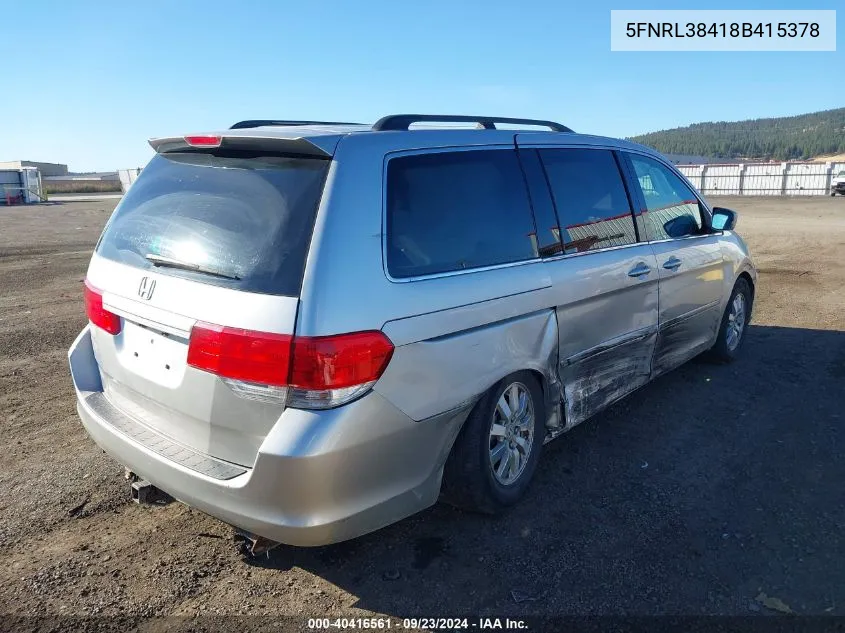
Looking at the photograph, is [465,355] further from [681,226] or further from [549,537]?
[681,226]

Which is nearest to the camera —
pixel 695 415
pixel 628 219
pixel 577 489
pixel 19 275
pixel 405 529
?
pixel 405 529

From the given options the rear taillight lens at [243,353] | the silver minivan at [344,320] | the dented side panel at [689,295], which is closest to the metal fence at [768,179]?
the dented side panel at [689,295]

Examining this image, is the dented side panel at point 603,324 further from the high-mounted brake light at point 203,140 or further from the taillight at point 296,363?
the high-mounted brake light at point 203,140

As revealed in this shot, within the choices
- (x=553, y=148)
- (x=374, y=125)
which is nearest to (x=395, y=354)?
(x=374, y=125)

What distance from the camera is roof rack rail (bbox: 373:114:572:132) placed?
3105 mm

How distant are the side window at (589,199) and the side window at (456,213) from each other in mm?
340

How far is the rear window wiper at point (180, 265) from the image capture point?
105 inches

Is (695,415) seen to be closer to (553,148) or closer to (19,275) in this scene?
(553,148)

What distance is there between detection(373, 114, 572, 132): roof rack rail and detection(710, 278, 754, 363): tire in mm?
2509

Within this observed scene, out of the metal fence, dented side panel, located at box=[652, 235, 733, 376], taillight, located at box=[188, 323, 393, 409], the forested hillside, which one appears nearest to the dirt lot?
dented side panel, located at box=[652, 235, 733, 376]

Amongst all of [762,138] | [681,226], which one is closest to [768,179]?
[681,226]

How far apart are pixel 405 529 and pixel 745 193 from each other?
175 ft

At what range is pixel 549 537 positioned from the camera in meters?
3.28

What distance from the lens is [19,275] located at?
11281 millimetres
